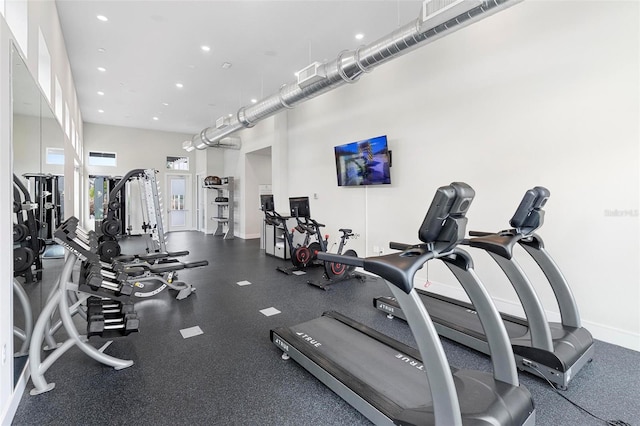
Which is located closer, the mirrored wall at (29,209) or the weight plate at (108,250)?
the mirrored wall at (29,209)

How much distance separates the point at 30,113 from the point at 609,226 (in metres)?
5.30

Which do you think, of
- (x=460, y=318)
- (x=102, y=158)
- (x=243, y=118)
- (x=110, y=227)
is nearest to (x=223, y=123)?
(x=243, y=118)

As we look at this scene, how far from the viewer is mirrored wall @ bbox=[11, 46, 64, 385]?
2.19 m

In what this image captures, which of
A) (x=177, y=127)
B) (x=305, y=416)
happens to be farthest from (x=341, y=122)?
(x=177, y=127)

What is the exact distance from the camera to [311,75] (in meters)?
4.30

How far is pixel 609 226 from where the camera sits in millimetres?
2973

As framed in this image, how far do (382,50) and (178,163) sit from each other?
33.9 ft

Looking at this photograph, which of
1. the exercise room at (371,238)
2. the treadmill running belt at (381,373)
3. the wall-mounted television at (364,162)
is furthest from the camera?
the wall-mounted television at (364,162)

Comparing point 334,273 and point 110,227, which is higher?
point 110,227

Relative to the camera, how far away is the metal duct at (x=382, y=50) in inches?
111

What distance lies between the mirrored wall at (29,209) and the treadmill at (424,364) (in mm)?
2057

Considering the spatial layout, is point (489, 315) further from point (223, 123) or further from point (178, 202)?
point (178, 202)

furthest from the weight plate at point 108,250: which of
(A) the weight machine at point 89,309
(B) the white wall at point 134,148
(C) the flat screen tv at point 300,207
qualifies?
(B) the white wall at point 134,148

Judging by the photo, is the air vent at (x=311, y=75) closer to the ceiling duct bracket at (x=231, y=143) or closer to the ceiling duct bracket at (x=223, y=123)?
the ceiling duct bracket at (x=223, y=123)
